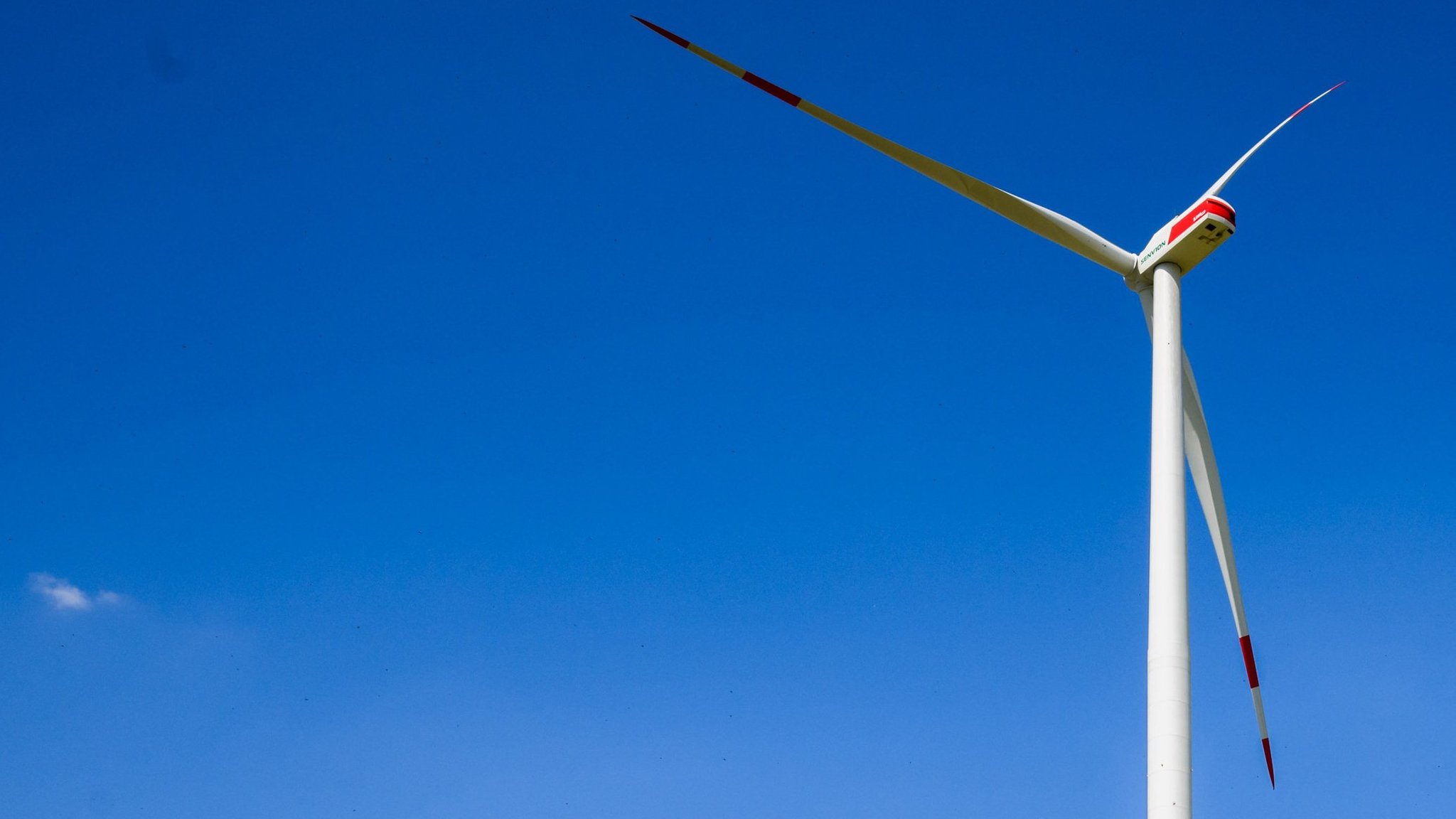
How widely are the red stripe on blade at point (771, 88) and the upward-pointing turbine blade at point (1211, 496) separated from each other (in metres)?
8.62

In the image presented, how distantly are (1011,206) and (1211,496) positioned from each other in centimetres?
759

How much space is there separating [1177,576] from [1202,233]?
790 centimetres

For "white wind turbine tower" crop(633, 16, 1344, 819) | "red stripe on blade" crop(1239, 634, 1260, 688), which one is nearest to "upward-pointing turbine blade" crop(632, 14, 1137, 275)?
"white wind turbine tower" crop(633, 16, 1344, 819)

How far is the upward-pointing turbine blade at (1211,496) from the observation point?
2508 cm

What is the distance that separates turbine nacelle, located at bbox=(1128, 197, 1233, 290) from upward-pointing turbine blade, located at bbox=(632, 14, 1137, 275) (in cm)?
100

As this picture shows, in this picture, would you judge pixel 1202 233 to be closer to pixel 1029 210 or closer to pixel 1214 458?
pixel 1029 210

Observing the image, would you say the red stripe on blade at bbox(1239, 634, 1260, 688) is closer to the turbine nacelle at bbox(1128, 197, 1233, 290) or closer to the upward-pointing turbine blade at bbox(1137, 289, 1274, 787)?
the upward-pointing turbine blade at bbox(1137, 289, 1274, 787)

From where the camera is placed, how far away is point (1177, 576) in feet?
63.5

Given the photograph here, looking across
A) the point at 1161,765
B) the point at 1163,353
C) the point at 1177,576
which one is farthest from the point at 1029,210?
the point at 1161,765

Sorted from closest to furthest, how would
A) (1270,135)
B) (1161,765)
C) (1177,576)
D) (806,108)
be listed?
(1161,765) → (1177,576) → (806,108) → (1270,135)

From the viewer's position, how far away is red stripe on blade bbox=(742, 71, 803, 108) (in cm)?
2348

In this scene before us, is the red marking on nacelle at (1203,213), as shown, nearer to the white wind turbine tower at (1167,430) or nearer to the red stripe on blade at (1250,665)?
the white wind turbine tower at (1167,430)

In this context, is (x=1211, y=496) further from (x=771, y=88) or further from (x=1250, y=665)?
(x=771, y=88)

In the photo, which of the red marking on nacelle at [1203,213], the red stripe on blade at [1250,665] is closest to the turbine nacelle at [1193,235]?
the red marking on nacelle at [1203,213]
